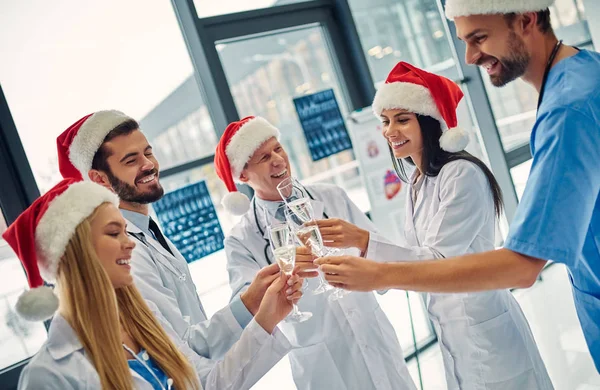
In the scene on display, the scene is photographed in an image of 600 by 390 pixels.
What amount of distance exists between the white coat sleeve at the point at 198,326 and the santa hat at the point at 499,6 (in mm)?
1209

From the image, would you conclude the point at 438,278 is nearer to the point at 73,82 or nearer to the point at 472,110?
the point at 73,82

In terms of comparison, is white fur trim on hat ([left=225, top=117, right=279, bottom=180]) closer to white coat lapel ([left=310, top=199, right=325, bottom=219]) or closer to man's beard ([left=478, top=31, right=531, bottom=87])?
white coat lapel ([left=310, top=199, right=325, bottom=219])

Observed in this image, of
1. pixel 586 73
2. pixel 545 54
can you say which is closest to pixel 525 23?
pixel 545 54

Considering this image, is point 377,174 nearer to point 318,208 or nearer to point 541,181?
point 318,208

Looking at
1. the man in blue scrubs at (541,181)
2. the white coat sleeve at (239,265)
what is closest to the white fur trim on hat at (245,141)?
the white coat sleeve at (239,265)

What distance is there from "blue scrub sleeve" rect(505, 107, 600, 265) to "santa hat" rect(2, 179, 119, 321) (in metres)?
1.16

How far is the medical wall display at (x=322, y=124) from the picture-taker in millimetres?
3828

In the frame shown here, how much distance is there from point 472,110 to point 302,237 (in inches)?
150

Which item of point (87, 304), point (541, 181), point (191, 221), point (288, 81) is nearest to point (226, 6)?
point (288, 81)

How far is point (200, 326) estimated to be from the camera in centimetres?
190

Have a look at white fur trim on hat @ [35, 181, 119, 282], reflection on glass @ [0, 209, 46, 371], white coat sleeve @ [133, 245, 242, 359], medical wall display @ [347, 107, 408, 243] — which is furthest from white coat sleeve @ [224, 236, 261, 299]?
medical wall display @ [347, 107, 408, 243]

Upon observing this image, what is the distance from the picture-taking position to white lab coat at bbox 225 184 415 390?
86.3 inches

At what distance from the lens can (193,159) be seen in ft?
11.3

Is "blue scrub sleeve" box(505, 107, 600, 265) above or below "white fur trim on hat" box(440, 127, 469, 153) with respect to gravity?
below
